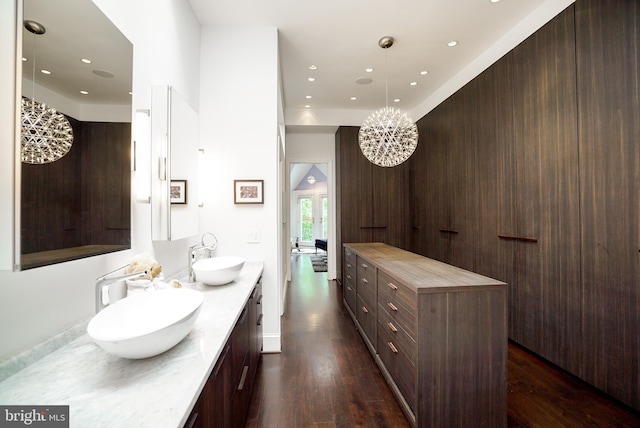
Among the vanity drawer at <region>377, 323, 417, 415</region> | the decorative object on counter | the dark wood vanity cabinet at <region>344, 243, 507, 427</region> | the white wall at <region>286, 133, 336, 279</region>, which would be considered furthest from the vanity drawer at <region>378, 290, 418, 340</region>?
the white wall at <region>286, 133, 336, 279</region>

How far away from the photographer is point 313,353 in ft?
8.73

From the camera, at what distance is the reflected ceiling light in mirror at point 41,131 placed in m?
0.89

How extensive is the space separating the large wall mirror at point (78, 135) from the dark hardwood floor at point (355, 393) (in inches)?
60.6

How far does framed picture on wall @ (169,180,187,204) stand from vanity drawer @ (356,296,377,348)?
1886mm

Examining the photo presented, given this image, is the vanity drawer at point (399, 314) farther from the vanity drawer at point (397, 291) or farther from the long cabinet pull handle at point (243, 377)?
the long cabinet pull handle at point (243, 377)

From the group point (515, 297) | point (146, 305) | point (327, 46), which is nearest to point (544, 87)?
point (515, 297)

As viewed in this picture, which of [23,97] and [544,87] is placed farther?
[544,87]

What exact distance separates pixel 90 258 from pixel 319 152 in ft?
15.9

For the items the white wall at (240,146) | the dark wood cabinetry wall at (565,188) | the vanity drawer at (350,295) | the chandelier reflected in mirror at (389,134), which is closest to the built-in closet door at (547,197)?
the dark wood cabinetry wall at (565,188)

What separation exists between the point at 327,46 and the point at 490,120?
2079mm

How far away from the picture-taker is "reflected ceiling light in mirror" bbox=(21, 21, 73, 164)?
0.89 metres

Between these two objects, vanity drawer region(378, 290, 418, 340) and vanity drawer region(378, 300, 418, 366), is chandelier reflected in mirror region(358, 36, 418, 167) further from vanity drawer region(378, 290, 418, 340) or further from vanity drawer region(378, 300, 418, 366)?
vanity drawer region(378, 300, 418, 366)

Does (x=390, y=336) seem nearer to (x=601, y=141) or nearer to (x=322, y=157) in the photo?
(x=601, y=141)

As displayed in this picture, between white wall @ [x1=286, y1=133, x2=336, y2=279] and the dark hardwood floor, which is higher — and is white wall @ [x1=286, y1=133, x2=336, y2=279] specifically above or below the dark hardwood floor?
above
